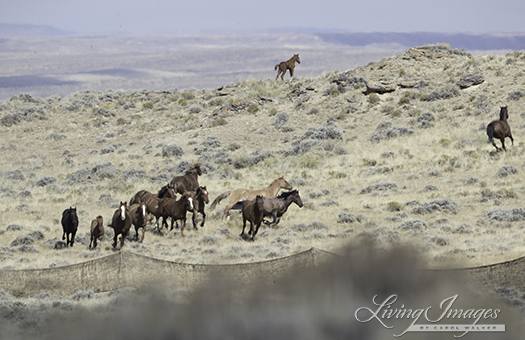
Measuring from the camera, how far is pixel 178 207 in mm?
15953

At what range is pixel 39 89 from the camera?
593ft

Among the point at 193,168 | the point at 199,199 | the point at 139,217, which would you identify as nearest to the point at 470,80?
the point at 193,168

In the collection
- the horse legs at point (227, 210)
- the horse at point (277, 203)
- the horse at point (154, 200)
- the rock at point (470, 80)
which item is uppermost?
the rock at point (470, 80)

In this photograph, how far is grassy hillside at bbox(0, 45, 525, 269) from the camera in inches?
610

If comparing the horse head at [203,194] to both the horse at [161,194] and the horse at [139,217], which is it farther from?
the horse at [139,217]

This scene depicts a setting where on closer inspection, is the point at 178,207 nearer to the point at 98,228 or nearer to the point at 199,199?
the point at 199,199

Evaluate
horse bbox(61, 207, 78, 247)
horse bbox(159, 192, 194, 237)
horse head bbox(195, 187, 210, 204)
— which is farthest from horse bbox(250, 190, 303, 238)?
horse bbox(61, 207, 78, 247)

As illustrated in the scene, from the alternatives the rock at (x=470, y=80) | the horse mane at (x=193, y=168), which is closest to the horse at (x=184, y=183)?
the horse mane at (x=193, y=168)

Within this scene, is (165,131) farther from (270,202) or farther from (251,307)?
(251,307)

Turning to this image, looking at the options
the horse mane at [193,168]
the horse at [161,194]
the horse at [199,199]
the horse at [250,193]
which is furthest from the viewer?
the horse mane at [193,168]

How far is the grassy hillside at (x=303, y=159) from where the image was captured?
50.9 ft

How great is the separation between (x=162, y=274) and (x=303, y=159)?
18.7m

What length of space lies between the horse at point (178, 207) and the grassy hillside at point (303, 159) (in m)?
0.69

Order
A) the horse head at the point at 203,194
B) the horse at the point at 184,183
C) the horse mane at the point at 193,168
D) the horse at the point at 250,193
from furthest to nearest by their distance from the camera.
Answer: the horse mane at the point at 193,168 < the horse at the point at 184,183 < the horse at the point at 250,193 < the horse head at the point at 203,194
